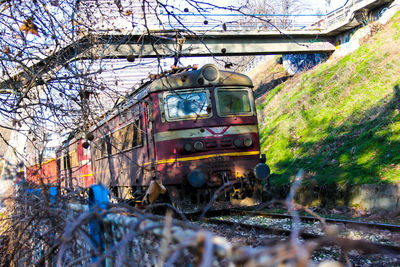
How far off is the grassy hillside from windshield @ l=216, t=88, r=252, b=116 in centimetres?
304

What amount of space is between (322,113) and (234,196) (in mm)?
7811

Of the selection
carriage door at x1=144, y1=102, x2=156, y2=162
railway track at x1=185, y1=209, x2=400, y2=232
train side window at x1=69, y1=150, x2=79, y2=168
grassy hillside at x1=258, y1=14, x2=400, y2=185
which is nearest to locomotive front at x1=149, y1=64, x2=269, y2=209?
carriage door at x1=144, y1=102, x2=156, y2=162

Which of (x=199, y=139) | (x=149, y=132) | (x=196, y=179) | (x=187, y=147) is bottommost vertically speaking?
(x=196, y=179)

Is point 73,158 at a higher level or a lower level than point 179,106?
higher

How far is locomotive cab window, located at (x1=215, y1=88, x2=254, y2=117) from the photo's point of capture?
1013 centimetres

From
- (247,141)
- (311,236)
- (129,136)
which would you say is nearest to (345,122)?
(247,141)

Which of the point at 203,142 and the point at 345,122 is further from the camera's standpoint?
the point at 345,122

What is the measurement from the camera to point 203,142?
31.9 ft

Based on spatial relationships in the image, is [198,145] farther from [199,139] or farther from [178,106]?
[178,106]

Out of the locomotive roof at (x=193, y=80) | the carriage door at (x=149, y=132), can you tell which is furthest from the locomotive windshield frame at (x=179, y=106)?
the carriage door at (x=149, y=132)

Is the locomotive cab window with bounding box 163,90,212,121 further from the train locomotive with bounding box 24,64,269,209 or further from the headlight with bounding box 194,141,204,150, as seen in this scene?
the headlight with bounding box 194,141,204,150

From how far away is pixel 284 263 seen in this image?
134cm

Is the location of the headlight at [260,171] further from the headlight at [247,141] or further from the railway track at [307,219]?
the railway track at [307,219]

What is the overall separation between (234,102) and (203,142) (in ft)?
4.47
